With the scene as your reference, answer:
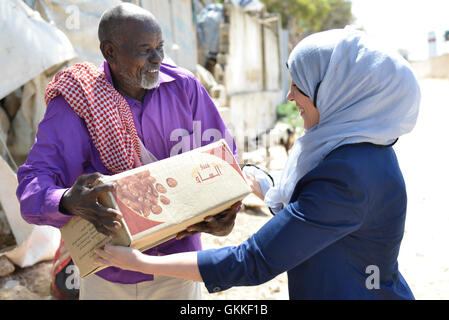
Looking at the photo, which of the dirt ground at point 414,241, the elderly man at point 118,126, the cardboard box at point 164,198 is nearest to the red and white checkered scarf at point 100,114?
the elderly man at point 118,126

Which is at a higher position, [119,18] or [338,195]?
[119,18]

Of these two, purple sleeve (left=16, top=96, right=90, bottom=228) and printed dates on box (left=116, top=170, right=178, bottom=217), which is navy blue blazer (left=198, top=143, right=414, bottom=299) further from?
purple sleeve (left=16, top=96, right=90, bottom=228)

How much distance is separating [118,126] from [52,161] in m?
0.30

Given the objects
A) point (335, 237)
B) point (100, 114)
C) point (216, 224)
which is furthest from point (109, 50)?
point (335, 237)

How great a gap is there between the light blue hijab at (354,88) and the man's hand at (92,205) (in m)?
0.73

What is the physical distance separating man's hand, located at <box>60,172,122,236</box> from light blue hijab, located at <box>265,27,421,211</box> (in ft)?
2.39

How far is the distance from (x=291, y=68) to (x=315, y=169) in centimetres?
38

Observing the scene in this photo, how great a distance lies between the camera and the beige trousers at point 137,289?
6.42 ft

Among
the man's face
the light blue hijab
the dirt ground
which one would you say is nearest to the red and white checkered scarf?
the man's face

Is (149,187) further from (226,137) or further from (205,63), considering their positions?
(205,63)

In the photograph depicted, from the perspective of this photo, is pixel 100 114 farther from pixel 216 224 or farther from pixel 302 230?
pixel 302 230

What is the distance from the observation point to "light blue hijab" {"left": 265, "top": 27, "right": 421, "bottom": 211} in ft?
4.23

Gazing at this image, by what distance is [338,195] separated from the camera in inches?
49.9
